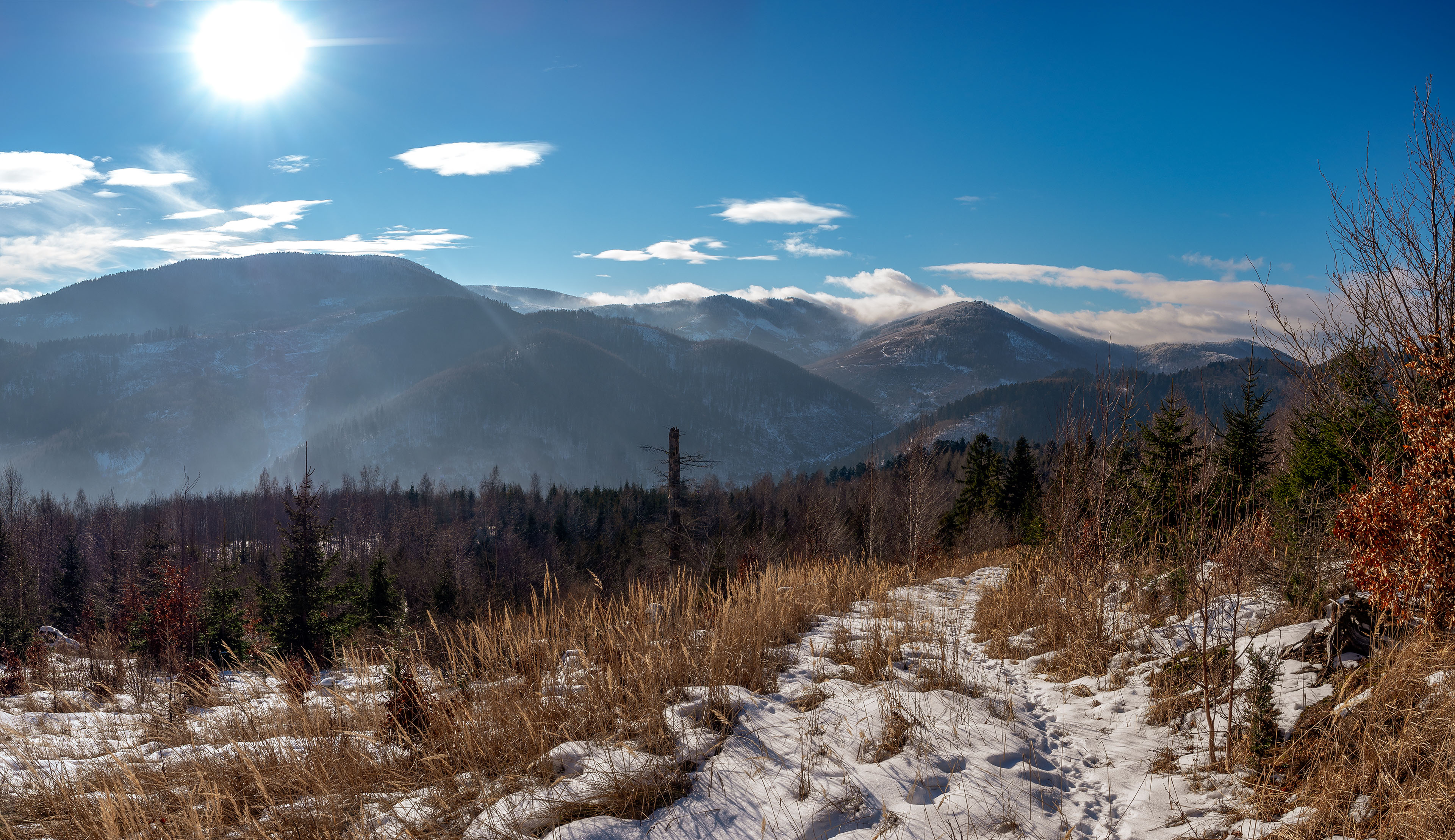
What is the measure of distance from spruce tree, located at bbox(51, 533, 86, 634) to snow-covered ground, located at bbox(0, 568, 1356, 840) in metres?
52.8

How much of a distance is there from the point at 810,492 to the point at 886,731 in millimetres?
83354

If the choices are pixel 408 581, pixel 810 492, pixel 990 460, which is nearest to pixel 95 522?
pixel 408 581

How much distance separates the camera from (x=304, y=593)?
22344 millimetres

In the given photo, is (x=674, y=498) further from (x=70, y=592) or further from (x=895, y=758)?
(x=70, y=592)

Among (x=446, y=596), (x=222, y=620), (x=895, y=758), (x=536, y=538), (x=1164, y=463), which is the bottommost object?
(x=536, y=538)

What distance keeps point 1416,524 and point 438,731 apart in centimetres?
740

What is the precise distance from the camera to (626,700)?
17.2 ft

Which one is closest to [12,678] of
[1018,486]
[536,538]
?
[1018,486]

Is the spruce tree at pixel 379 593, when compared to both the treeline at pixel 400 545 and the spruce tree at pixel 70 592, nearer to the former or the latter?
the treeline at pixel 400 545

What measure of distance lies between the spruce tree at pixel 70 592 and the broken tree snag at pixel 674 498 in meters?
41.7

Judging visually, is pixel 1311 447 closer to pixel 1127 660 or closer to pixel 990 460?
pixel 1127 660

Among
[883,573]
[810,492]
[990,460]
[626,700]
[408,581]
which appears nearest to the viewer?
[626,700]

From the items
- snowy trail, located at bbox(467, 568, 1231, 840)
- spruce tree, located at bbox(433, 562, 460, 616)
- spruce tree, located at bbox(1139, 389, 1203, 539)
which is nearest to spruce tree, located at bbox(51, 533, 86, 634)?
spruce tree, located at bbox(433, 562, 460, 616)

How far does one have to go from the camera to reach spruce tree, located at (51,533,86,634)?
42.7 metres
